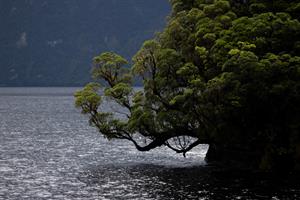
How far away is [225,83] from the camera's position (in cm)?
5791

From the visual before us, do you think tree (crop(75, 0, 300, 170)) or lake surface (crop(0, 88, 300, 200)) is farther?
tree (crop(75, 0, 300, 170))

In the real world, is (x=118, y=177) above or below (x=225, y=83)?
below

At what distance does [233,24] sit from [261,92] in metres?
9.69

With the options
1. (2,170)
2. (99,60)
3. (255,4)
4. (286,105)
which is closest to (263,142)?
(286,105)

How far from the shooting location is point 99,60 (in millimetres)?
73375

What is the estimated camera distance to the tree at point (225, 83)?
57916 millimetres

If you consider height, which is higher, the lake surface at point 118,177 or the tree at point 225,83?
the tree at point 225,83

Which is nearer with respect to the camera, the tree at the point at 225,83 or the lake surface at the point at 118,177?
the lake surface at the point at 118,177

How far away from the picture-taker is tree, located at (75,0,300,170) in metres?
57.9

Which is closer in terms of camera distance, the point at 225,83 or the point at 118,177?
the point at 225,83

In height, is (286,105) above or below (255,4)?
below

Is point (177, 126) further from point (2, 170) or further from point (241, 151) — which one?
point (2, 170)

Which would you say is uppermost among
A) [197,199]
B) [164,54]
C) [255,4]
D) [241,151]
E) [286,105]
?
[255,4]

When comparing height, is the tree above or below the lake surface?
above
